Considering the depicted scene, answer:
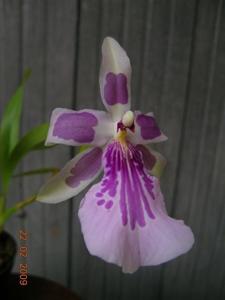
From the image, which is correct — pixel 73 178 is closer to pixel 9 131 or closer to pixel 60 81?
pixel 9 131

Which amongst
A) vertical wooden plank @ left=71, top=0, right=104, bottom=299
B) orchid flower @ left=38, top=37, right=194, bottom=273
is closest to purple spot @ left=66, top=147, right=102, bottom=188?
orchid flower @ left=38, top=37, right=194, bottom=273

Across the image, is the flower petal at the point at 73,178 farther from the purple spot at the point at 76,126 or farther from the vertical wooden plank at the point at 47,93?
the vertical wooden plank at the point at 47,93

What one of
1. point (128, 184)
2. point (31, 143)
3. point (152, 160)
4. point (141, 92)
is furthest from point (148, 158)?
point (141, 92)

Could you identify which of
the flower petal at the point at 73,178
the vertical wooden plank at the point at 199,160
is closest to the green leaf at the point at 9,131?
the flower petal at the point at 73,178

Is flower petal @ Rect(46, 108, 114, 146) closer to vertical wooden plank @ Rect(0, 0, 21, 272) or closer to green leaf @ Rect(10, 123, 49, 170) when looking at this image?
green leaf @ Rect(10, 123, 49, 170)

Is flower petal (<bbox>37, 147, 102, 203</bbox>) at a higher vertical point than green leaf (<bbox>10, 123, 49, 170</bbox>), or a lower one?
lower
